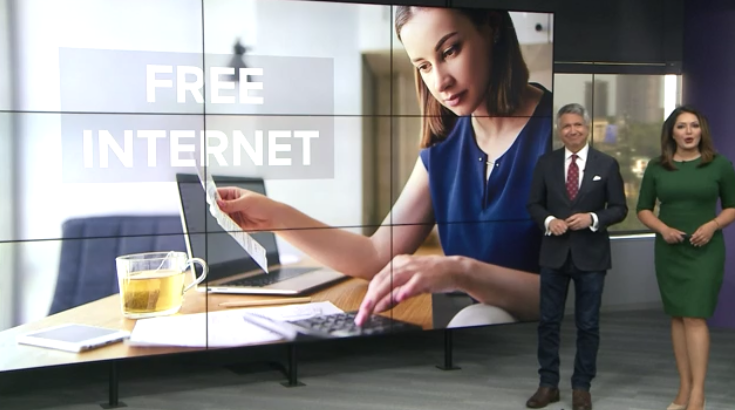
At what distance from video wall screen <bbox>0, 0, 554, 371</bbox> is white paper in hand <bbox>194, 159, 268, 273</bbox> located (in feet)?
0.04

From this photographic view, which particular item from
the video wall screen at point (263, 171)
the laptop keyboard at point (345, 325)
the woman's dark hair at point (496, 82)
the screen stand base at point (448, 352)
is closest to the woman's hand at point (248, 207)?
the video wall screen at point (263, 171)

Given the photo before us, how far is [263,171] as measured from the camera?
4484 millimetres

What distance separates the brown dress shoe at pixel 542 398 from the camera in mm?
4316

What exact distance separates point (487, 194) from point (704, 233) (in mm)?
1339

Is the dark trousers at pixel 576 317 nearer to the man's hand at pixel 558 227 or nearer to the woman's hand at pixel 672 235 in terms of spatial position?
the man's hand at pixel 558 227

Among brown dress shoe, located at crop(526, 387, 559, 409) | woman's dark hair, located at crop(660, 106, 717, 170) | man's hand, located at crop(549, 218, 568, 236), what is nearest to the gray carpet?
brown dress shoe, located at crop(526, 387, 559, 409)

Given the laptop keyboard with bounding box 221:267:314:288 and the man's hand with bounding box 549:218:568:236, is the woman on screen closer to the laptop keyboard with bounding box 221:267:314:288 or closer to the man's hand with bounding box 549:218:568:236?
the laptop keyboard with bounding box 221:267:314:288

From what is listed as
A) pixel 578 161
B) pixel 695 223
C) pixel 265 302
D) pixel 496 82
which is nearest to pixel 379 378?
pixel 265 302

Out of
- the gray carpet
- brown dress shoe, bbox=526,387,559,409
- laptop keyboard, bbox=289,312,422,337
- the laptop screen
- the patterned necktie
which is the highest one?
the patterned necktie

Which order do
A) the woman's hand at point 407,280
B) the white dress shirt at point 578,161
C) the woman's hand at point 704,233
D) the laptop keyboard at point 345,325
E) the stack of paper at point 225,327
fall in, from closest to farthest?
the woman's hand at point 704,233 < the white dress shirt at point 578,161 < the stack of paper at point 225,327 < the laptop keyboard at point 345,325 < the woman's hand at point 407,280

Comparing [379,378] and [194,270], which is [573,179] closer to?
[379,378]

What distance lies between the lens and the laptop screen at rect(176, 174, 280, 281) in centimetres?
432

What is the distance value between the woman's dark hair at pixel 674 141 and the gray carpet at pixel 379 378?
1.31 m

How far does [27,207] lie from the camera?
399 cm
